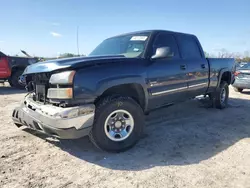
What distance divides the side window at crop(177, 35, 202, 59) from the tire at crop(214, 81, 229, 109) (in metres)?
1.50

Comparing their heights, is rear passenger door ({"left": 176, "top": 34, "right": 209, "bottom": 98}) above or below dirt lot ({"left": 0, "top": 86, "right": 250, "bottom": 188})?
above

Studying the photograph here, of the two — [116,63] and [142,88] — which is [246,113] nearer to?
[142,88]

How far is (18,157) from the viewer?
10.7 ft

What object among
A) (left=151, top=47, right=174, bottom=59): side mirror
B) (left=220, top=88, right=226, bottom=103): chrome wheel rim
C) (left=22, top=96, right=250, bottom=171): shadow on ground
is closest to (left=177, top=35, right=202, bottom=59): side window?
(left=151, top=47, right=174, bottom=59): side mirror

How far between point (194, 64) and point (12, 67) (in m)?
8.29

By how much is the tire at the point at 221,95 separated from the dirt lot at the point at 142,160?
5.25 feet

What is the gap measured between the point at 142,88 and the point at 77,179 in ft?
5.70

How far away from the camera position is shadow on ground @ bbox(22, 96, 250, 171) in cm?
322

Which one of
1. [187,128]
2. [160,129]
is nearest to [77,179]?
[160,129]

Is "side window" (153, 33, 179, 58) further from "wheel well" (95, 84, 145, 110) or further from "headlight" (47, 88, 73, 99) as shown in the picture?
"headlight" (47, 88, 73, 99)

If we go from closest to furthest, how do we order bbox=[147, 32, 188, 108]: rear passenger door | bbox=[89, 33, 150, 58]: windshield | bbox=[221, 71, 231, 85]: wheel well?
bbox=[147, 32, 188, 108]: rear passenger door < bbox=[89, 33, 150, 58]: windshield < bbox=[221, 71, 231, 85]: wheel well

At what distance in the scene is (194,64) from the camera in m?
4.91

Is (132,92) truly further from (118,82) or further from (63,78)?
(63,78)

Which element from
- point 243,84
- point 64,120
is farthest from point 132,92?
point 243,84
